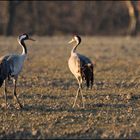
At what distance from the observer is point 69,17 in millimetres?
38500

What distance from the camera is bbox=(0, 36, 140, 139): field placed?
9.02 meters

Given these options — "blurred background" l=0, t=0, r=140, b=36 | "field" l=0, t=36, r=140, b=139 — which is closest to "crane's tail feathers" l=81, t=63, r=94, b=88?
"field" l=0, t=36, r=140, b=139

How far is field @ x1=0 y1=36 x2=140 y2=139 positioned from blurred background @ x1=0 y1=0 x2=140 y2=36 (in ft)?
62.6

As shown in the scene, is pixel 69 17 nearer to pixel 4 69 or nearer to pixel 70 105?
pixel 70 105

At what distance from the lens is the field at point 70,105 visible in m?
9.02

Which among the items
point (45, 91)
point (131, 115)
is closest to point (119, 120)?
point (131, 115)

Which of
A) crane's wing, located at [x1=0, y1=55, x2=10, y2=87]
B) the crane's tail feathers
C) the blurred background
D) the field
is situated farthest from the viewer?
the blurred background

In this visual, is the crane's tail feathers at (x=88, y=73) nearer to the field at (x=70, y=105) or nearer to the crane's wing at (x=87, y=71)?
the crane's wing at (x=87, y=71)

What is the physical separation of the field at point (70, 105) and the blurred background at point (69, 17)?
19091 mm

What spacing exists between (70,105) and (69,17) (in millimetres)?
27718

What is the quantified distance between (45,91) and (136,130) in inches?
157

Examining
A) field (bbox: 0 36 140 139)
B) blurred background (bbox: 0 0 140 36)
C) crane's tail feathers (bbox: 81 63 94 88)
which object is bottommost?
field (bbox: 0 36 140 139)

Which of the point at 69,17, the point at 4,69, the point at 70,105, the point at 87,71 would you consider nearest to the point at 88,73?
the point at 87,71

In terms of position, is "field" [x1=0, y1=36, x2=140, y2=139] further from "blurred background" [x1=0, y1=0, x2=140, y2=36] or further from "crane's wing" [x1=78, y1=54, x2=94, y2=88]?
"blurred background" [x1=0, y1=0, x2=140, y2=36]
